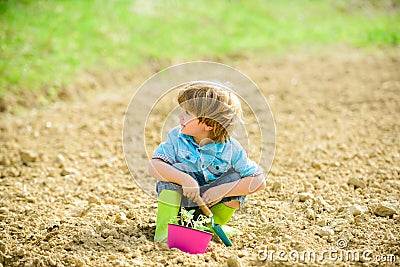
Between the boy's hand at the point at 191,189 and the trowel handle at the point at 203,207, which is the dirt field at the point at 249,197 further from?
the boy's hand at the point at 191,189

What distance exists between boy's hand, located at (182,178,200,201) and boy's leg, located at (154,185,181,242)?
6 cm

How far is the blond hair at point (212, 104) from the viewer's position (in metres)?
2.94

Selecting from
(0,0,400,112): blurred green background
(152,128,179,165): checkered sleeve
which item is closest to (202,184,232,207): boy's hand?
(152,128,179,165): checkered sleeve

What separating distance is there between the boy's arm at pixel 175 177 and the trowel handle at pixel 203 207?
0.03 meters

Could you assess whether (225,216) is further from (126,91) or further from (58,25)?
(58,25)

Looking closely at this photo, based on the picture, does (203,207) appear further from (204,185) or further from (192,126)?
(192,126)

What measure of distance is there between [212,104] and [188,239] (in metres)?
0.73

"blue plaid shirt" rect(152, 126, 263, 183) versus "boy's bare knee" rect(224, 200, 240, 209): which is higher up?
"blue plaid shirt" rect(152, 126, 263, 183)

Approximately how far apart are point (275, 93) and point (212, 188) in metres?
4.08

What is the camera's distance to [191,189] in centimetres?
290

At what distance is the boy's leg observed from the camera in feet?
9.59

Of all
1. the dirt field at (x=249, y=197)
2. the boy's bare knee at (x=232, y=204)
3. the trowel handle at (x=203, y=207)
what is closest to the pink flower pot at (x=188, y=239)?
the dirt field at (x=249, y=197)

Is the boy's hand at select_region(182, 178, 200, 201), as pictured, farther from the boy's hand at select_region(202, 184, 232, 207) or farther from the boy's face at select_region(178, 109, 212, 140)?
the boy's face at select_region(178, 109, 212, 140)

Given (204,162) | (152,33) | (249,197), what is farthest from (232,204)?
(152,33)
